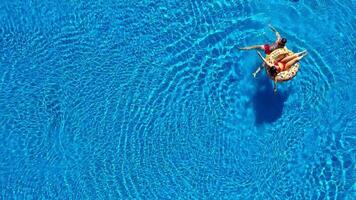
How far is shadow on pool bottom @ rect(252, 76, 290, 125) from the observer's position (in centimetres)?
995

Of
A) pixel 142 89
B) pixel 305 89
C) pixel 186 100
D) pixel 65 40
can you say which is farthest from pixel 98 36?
Result: pixel 305 89

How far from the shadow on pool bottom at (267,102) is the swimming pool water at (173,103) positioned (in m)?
0.02

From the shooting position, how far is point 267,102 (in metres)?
9.95

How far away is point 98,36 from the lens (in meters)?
10.2

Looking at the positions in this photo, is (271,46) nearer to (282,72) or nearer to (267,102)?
(282,72)

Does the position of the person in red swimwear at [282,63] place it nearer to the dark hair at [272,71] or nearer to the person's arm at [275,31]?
the dark hair at [272,71]

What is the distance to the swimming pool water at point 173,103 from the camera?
985 cm

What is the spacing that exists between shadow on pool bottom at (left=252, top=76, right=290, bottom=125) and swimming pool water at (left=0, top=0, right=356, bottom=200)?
0.06 ft

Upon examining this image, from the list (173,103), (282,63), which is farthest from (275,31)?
(173,103)

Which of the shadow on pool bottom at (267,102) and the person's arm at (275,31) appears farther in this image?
the shadow on pool bottom at (267,102)

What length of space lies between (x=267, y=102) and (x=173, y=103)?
1679 millimetres

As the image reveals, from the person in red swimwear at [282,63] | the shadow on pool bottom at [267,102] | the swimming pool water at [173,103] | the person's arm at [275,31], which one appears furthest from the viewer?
the shadow on pool bottom at [267,102]

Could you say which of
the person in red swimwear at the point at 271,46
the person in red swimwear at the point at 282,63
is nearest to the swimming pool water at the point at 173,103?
the person in red swimwear at the point at 271,46

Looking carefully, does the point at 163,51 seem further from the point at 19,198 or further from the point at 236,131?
the point at 19,198
